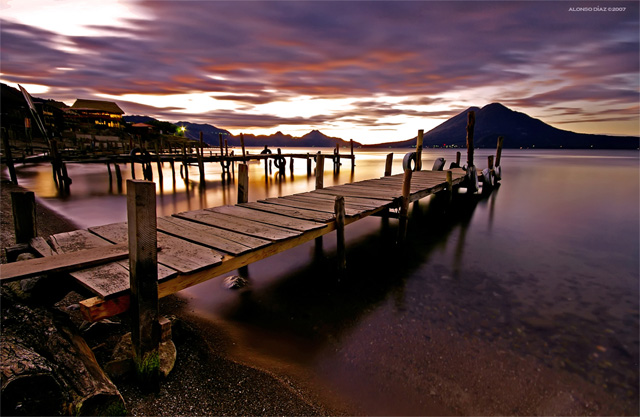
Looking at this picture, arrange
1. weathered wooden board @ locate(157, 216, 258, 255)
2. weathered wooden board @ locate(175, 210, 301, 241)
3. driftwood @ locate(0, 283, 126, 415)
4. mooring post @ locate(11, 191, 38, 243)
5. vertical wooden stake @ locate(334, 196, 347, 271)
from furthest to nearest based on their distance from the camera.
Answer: vertical wooden stake @ locate(334, 196, 347, 271)
weathered wooden board @ locate(175, 210, 301, 241)
weathered wooden board @ locate(157, 216, 258, 255)
mooring post @ locate(11, 191, 38, 243)
driftwood @ locate(0, 283, 126, 415)

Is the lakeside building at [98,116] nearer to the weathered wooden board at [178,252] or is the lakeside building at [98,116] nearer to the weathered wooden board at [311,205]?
the weathered wooden board at [311,205]

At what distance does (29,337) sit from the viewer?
2535 millimetres

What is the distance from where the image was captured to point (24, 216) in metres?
4.18

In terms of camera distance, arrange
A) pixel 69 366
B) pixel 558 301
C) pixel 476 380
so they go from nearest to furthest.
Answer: pixel 69 366 → pixel 476 380 → pixel 558 301

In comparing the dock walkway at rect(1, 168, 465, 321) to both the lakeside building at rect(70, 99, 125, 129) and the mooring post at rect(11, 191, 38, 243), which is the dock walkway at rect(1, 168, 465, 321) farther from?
the lakeside building at rect(70, 99, 125, 129)

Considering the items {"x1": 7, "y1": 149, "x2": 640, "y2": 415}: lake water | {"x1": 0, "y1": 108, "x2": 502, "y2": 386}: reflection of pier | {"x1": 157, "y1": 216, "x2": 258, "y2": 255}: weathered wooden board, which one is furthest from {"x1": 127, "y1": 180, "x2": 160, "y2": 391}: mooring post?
{"x1": 7, "y1": 149, "x2": 640, "y2": 415}: lake water

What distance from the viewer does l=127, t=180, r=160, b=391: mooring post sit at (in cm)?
276

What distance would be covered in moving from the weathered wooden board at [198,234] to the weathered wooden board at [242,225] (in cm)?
21

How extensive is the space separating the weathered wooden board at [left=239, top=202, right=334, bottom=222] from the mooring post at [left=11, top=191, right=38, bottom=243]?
11.6 ft

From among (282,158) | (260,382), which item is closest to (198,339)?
(260,382)

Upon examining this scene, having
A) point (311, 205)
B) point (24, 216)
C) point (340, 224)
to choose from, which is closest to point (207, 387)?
point (24, 216)

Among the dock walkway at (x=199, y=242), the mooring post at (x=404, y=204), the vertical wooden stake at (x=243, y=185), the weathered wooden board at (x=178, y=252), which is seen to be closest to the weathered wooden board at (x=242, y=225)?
the dock walkway at (x=199, y=242)

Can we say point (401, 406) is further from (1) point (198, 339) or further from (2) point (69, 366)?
(2) point (69, 366)

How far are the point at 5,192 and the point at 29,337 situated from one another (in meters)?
15.7
